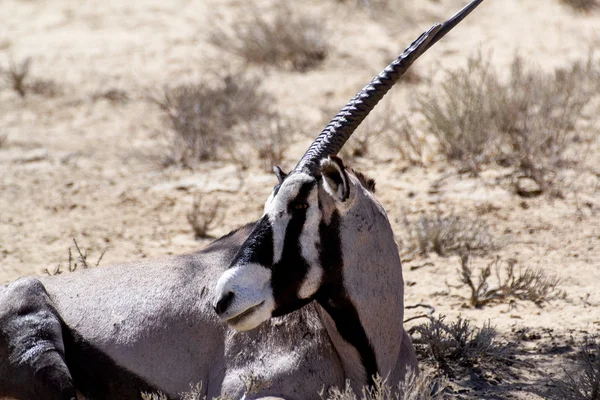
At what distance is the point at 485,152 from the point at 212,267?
4335mm

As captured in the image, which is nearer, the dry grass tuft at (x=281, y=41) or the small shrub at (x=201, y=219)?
the small shrub at (x=201, y=219)

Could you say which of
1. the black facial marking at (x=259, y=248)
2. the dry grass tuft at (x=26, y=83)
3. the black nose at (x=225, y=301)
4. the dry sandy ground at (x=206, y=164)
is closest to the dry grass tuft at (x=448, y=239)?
the dry sandy ground at (x=206, y=164)

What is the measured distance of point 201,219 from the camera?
7.51m

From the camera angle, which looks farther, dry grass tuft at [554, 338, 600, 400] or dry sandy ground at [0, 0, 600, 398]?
dry sandy ground at [0, 0, 600, 398]

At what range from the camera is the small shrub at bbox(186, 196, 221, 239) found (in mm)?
7355

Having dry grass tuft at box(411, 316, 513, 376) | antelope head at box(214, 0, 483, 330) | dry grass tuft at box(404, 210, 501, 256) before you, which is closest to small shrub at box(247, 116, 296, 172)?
dry grass tuft at box(404, 210, 501, 256)

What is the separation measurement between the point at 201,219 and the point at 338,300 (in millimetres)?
3510

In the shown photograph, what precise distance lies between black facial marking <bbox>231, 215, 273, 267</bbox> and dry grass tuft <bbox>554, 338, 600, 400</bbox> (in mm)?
1667

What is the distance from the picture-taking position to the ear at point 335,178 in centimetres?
391

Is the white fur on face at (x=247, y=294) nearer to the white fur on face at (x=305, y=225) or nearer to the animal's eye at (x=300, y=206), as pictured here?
the white fur on face at (x=305, y=225)

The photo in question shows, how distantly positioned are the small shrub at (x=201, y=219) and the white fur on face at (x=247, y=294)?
11.3 feet

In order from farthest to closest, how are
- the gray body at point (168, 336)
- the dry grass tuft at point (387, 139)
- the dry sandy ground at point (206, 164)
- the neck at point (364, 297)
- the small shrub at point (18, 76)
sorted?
1. the small shrub at point (18, 76)
2. the dry grass tuft at point (387, 139)
3. the dry sandy ground at point (206, 164)
4. the gray body at point (168, 336)
5. the neck at point (364, 297)

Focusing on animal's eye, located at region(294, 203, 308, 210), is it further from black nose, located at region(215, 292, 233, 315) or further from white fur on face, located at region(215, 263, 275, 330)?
black nose, located at region(215, 292, 233, 315)

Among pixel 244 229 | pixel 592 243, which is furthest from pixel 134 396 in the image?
pixel 592 243
